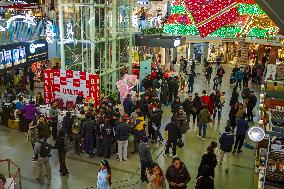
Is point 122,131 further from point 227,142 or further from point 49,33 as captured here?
point 49,33

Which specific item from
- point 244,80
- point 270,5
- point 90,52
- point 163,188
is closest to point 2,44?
point 90,52

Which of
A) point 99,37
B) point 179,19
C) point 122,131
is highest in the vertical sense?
point 179,19

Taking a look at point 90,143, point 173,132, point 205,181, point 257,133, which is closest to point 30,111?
point 90,143

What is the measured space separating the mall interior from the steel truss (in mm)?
57

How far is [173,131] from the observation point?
10750 mm

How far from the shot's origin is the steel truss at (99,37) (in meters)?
15.5

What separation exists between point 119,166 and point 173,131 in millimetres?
1947

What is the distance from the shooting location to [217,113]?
1566 centimetres

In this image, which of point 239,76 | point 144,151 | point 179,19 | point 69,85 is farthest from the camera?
point 179,19

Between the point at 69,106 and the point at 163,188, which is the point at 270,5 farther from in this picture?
the point at 69,106

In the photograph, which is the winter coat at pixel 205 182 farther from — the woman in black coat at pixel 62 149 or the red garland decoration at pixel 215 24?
the woman in black coat at pixel 62 149

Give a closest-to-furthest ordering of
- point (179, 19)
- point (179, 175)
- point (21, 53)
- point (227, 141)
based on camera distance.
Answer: point (179, 175), point (227, 141), point (21, 53), point (179, 19)

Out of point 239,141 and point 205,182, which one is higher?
point 205,182

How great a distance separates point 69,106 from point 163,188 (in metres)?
7.11
